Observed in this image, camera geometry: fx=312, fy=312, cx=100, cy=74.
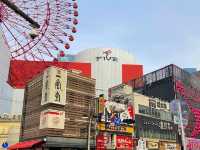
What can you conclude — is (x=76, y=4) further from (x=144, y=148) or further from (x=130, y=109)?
(x=144, y=148)

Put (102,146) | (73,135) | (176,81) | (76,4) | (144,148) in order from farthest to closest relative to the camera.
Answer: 1. (176,81)
2. (144,148)
3. (102,146)
4. (73,135)
5. (76,4)

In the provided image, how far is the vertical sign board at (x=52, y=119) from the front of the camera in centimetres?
4947

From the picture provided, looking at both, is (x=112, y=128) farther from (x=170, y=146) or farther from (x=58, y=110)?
(x=170, y=146)

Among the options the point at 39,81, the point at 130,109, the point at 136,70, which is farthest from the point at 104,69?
the point at 39,81

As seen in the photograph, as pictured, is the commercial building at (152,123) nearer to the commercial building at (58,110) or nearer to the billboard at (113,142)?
the billboard at (113,142)

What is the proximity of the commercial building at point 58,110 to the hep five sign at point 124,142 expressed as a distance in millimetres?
6705

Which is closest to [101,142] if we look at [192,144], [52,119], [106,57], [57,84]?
[52,119]

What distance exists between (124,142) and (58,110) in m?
17.1

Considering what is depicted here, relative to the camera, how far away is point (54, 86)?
171ft

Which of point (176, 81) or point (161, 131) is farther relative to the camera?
point (176, 81)

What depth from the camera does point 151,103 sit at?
7519 centimetres

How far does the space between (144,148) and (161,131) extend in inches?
377

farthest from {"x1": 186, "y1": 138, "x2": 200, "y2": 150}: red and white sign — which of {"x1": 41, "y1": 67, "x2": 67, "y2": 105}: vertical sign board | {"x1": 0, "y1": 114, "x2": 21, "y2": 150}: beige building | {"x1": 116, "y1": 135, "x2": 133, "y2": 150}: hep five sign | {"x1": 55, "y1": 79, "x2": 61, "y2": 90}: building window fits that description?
{"x1": 55, "y1": 79, "x2": 61, "y2": 90}: building window

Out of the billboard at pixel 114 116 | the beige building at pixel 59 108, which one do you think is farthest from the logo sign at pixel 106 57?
the beige building at pixel 59 108
